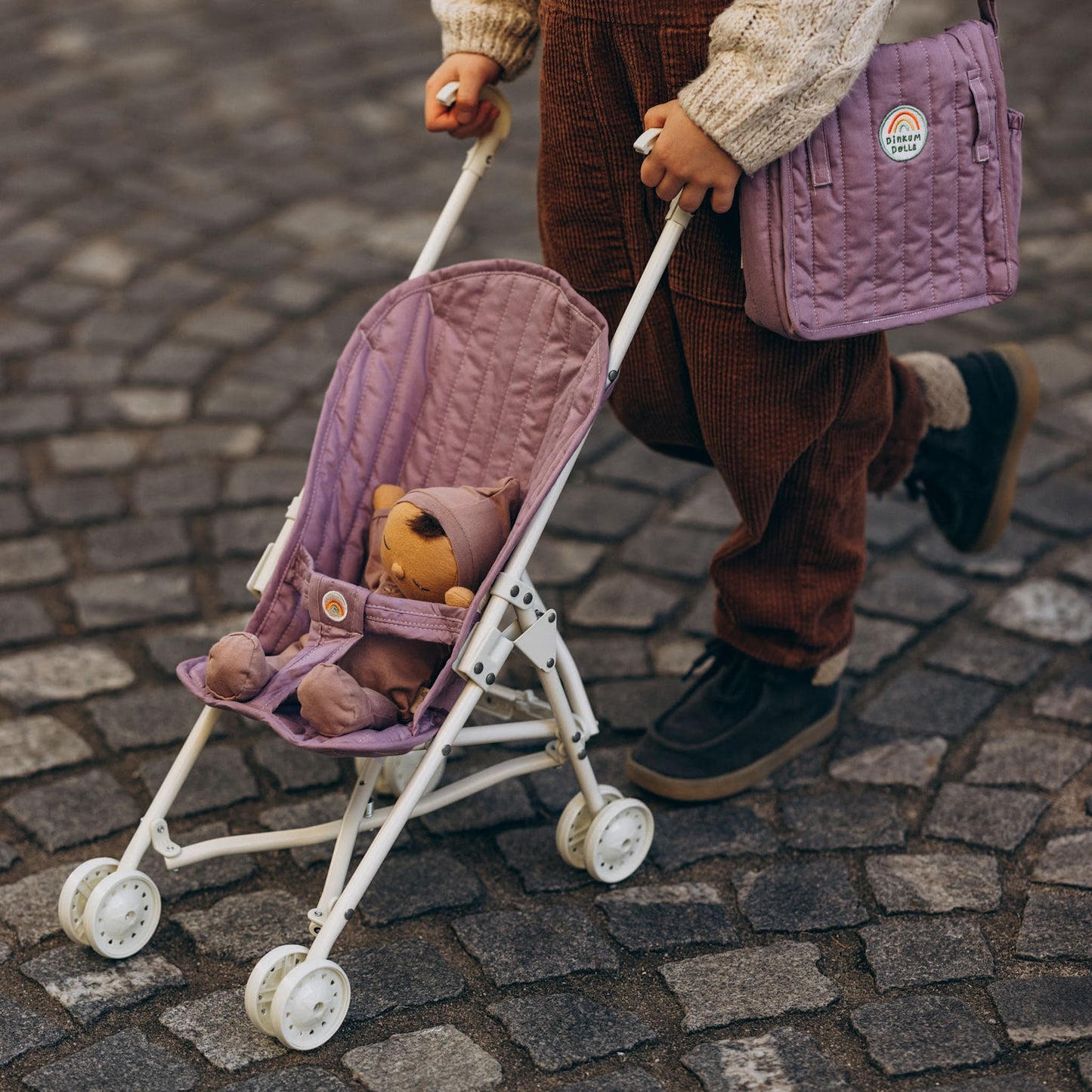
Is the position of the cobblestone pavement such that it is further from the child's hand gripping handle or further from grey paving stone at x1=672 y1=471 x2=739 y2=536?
the child's hand gripping handle

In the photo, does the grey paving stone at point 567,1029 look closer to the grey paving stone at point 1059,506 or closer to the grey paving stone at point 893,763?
the grey paving stone at point 893,763

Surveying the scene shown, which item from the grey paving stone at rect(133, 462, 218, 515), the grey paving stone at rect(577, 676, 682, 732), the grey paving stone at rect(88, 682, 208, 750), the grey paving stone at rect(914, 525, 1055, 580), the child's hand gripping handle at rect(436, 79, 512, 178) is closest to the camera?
the child's hand gripping handle at rect(436, 79, 512, 178)

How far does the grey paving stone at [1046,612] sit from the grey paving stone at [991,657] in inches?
2.3

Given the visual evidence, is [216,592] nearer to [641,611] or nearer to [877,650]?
[641,611]

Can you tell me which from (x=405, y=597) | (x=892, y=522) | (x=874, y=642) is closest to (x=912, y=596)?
(x=874, y=642)

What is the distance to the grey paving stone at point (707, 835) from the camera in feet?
8.87

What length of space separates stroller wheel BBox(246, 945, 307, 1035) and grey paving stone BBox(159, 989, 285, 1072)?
0.14ft

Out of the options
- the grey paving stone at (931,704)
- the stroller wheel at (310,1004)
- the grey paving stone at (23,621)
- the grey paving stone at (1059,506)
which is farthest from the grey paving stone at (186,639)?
the grey paving stone at (1059,506)

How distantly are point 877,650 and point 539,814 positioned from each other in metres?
0.93

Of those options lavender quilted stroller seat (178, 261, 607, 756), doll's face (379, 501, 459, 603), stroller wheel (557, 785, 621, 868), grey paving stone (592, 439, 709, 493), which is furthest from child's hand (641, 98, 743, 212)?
grey paving stone (592, 439, 709, 493)

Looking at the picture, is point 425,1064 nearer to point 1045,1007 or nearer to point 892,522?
point 1045,1007

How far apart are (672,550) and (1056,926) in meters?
1.44

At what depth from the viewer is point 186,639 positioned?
10.8ft

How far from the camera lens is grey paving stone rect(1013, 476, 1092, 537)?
3660 mm
